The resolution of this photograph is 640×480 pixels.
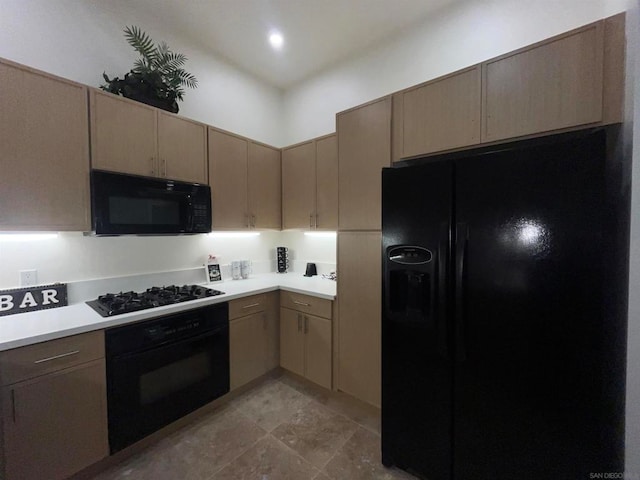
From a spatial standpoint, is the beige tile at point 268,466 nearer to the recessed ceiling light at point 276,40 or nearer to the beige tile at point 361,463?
the beige tile at point 361,463

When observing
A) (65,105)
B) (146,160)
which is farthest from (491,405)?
(65,105)

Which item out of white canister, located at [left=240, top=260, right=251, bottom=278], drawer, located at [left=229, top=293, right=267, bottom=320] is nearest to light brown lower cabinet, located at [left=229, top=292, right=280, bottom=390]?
drawer, located at [left=229, top=293, right=267, bottom=320]

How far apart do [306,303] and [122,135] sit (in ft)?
5.98

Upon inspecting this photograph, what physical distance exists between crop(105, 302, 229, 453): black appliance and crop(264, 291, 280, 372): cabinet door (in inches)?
16.8

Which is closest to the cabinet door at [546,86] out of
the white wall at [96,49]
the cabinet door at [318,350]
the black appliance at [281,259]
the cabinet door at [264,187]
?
the cabinet door at [318,350]

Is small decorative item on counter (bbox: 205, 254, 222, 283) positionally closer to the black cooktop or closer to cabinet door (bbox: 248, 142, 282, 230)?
the black cooktop

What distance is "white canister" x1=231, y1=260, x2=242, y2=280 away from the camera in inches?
110

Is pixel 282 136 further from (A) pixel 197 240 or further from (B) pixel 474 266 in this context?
(B) pixel 474 266

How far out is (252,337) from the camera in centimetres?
233

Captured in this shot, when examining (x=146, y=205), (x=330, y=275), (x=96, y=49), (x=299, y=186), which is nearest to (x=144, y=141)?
(x=146, y=205)

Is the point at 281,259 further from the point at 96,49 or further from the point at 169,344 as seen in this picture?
the point at 96,49

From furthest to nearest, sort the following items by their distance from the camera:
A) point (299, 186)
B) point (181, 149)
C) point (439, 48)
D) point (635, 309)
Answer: point (299, 186) → point (439, 48) → point (181, 149) → point (635, 309)

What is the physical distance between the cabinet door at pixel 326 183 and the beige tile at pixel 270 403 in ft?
4.91

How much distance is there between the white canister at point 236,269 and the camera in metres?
2.79
